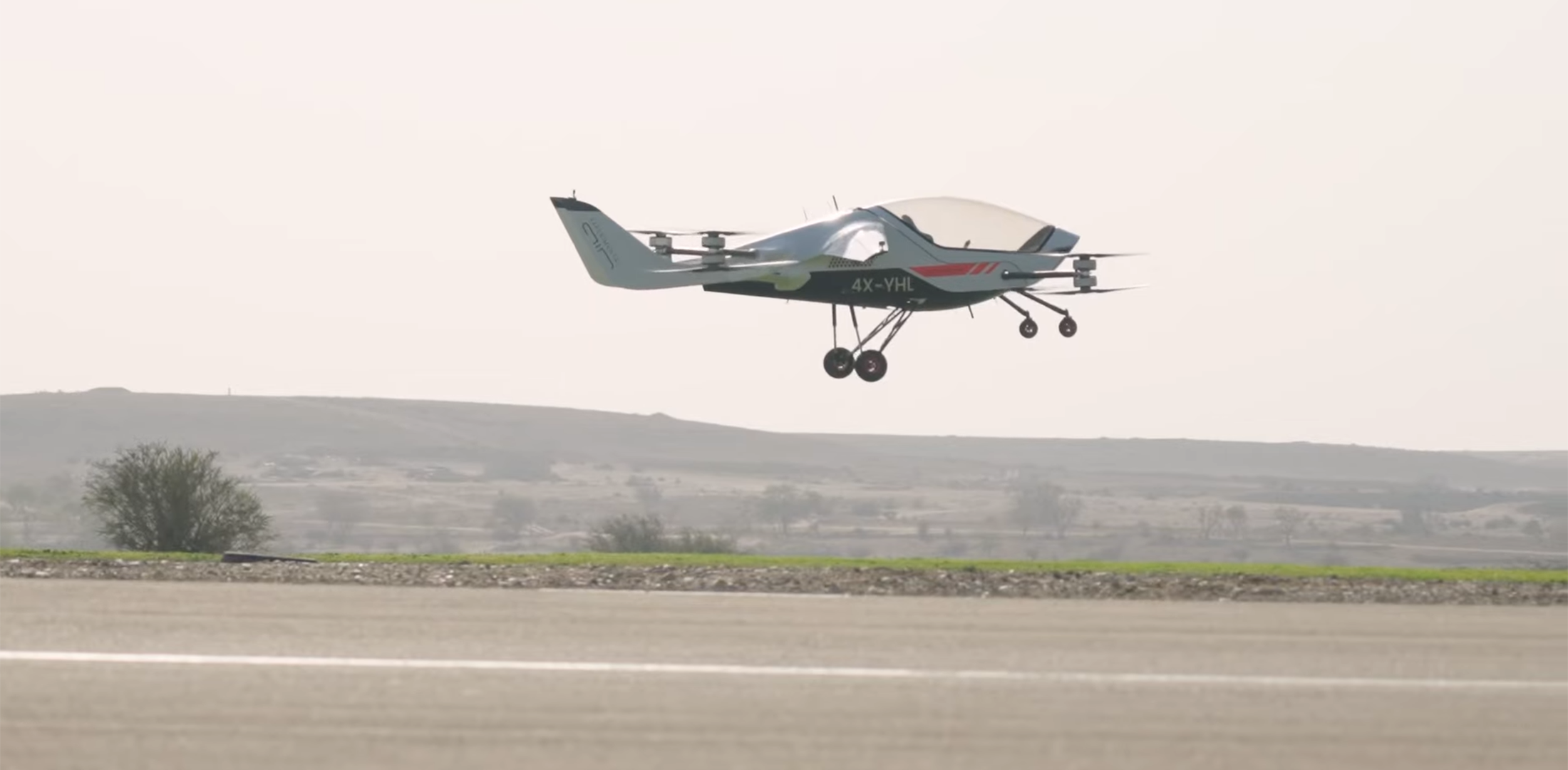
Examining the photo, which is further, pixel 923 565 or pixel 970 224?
pixel 970 224

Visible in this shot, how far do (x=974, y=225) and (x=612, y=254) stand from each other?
656 cm

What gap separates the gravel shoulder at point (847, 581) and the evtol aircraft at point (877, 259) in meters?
16.6

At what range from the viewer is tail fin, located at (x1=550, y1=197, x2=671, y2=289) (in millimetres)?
41938

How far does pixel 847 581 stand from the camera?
2356cm

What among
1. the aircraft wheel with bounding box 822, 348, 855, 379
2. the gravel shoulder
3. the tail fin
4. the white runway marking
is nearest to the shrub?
the aircraft wheel with bounding box 822, 348, 855, 379

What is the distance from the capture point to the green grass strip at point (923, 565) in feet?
85.3

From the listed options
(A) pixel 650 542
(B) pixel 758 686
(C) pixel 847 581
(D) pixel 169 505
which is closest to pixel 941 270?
(D) pixel 169 505

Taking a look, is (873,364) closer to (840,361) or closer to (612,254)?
(840,361)

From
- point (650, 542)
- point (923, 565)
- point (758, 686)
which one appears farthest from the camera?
point (650, 542)

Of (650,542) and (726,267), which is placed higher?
(726,267)

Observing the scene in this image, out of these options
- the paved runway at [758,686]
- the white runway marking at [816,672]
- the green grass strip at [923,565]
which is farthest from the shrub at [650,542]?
the white runway marking at [816,672]

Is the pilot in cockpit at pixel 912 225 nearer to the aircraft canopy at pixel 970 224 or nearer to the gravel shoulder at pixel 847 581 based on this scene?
the aircraft canopy at pixel 970 224

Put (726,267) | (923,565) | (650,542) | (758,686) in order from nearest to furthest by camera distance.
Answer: (758,686)
(923,565)
(726,267)
(650,542)

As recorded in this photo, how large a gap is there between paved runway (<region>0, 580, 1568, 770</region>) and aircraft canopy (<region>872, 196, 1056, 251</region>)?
74.7 ft
